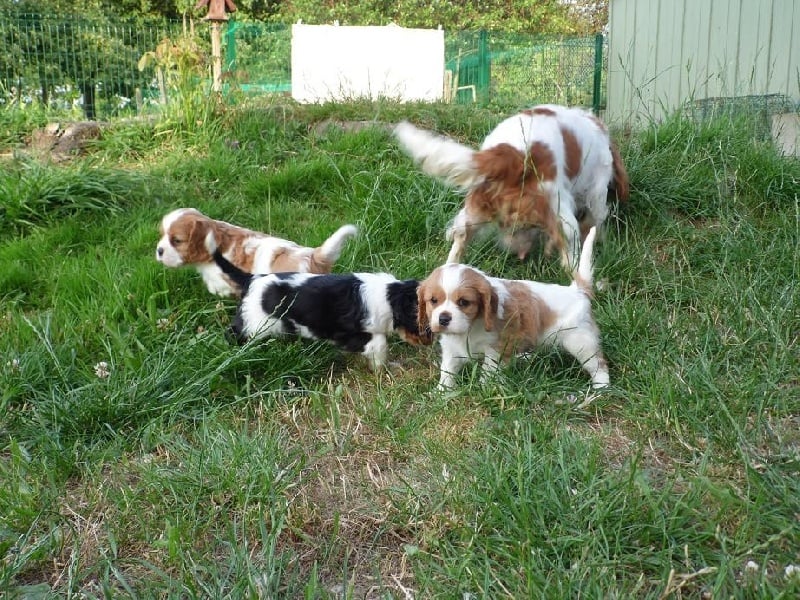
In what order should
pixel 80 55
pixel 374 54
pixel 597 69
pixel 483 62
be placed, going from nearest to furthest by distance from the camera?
pixel 80 55 < pixel 597 69 < pixel 483 62 < pixel 374 54

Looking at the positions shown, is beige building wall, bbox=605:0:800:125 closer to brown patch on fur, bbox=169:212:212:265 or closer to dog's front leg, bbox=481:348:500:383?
dog's front leg, bbox=481:348:500:383

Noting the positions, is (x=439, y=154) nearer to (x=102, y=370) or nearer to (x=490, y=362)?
(x=490, y=362)

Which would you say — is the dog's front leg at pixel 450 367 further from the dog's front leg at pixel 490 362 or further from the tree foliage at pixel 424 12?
the tree foliage at pixel 424 12

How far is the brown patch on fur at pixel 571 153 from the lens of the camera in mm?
4465

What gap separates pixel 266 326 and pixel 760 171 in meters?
3.86

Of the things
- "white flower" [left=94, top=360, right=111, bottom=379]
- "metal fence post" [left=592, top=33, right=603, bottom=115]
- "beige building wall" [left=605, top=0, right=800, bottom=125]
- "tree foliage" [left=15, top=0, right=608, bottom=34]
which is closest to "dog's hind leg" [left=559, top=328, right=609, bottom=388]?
"white flower" [left=94, top=360, right=111, bottom=379]

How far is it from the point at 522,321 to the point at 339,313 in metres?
0.93

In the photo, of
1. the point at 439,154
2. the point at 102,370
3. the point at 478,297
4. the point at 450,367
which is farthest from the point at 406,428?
the point at 439,154

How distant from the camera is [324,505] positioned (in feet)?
8.29

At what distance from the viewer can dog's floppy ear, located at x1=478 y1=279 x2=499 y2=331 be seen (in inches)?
125

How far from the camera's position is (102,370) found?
3297mm

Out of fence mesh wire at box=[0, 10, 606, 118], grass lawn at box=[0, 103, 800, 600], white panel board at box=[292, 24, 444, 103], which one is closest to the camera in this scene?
grass lawn at box=[0, 103, 800, 600]

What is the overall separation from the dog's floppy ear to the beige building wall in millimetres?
3402

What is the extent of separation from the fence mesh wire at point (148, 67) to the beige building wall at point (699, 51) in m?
1.79
